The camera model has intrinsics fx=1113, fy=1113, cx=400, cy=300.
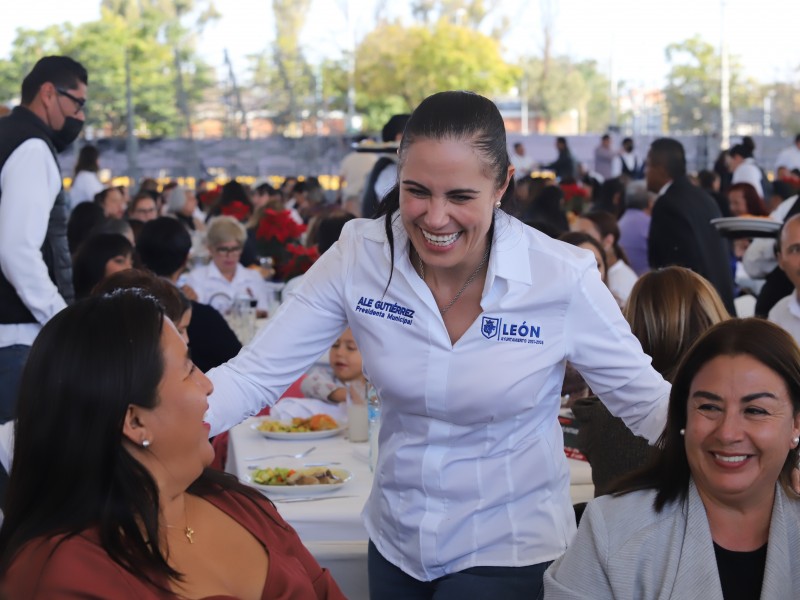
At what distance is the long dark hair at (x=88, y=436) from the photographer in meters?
1.60

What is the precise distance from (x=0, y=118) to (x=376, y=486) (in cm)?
241

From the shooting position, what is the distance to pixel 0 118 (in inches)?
154

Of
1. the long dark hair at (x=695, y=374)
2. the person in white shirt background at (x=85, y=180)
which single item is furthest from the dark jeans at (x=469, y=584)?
the person in white shirt background at (x=85, y=180)

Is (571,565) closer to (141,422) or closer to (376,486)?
(376,486)

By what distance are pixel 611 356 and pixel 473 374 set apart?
0.91 feet

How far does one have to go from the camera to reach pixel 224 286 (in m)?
5.96

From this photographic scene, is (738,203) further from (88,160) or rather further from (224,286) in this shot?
(88,160)

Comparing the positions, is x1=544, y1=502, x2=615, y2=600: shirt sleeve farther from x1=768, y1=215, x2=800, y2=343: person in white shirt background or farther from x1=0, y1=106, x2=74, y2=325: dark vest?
x1=0, y1=106, x2=74, y2=325: dark vest

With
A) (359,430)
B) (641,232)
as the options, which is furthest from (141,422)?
(641,232)

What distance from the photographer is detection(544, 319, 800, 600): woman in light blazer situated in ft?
6.15

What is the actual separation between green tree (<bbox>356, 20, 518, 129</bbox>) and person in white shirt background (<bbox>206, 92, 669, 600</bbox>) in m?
42.1

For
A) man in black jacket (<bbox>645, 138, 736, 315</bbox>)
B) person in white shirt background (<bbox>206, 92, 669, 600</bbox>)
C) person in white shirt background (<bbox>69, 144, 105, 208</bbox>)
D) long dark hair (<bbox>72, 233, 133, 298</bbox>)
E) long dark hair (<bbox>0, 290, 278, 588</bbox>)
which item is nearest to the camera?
long dark hair (<bbox>0, 290, 278, 588</bbox>)

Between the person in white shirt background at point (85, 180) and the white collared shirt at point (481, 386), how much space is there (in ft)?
25.1

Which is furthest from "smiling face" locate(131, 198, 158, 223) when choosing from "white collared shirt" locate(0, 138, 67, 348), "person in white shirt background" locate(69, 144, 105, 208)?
"white collared shirt" locate(0, 138, 67, 348)
